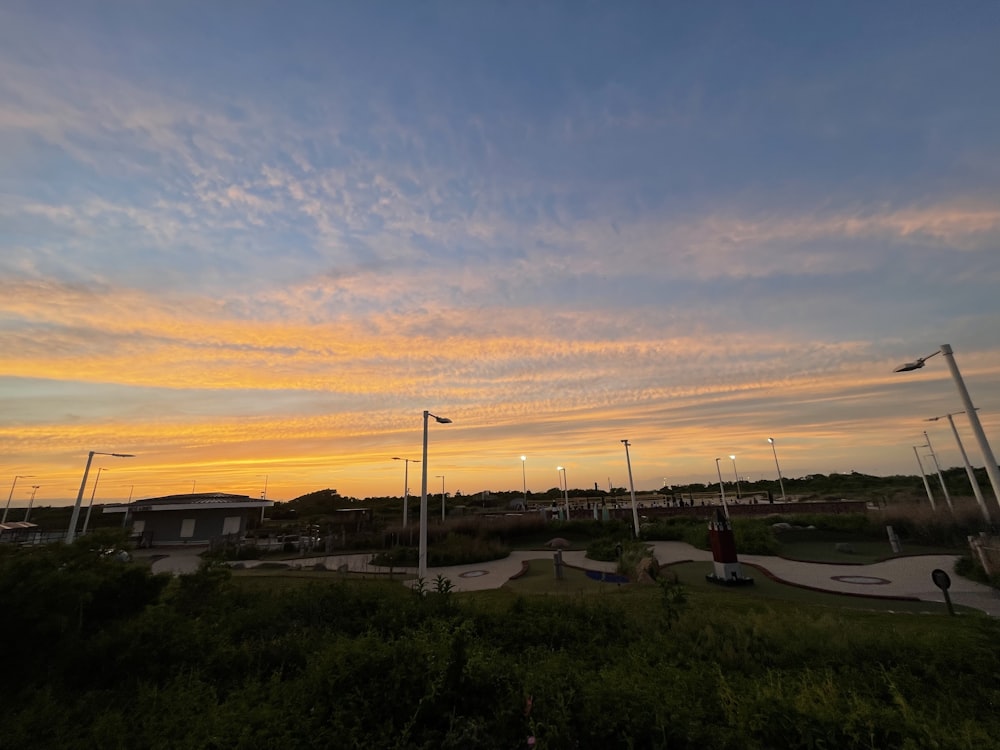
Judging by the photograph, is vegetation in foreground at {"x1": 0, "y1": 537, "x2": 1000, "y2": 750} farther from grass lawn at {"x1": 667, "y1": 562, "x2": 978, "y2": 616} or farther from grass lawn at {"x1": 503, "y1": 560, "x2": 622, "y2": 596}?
grass lawn at {"x1": 503, "y1": 560, "x2": 622, "y2": 596}

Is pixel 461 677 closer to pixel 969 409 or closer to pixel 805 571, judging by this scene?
pixel 969 409

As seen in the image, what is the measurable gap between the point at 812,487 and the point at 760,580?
75.5 metres

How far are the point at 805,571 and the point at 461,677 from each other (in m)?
20.5

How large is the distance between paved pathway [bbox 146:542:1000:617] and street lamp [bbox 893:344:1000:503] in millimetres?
4070

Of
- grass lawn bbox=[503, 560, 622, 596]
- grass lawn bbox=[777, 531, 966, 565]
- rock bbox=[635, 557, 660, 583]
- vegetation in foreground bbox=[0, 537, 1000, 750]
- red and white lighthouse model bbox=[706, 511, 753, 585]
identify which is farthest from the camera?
grass lawn bbox=[777, 531, 966, 565]

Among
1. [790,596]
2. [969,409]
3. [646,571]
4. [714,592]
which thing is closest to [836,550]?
[790,596]

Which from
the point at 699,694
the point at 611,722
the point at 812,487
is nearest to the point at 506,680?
the point at 611,722

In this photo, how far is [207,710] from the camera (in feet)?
19.5

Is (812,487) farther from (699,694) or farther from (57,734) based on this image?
(57,734)

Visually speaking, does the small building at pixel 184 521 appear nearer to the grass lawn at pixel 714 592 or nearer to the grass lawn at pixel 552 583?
the grass lawn at pixel 552 583

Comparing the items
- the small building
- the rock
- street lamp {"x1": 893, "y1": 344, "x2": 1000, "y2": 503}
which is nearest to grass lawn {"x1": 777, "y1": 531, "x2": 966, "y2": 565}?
the rock

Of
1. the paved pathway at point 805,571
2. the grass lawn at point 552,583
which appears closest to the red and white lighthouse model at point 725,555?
the paved pathway at point 805,571

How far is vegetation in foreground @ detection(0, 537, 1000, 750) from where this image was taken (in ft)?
15.7

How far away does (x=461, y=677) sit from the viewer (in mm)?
5809
